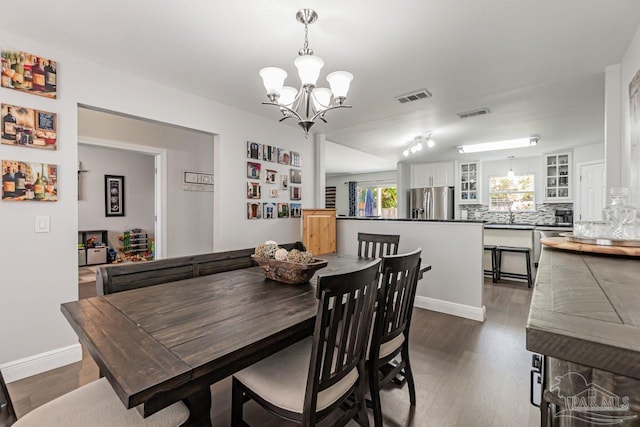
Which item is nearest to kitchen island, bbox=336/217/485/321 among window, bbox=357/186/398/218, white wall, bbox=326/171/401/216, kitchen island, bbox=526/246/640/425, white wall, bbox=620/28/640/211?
white wall, bbox=620/28/640/211

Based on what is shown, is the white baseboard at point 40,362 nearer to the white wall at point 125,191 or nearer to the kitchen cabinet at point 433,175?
the white wall at point 125,191

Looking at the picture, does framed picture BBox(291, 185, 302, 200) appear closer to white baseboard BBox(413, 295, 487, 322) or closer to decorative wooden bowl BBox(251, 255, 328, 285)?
white baseboard BBox(413, 295, 487, 322)

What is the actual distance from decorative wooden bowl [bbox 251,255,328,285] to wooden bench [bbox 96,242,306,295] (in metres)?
0.48

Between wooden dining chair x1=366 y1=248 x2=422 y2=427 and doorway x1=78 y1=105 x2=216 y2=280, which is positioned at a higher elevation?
doorway x1=78 y1=105 x2=216 y2=280

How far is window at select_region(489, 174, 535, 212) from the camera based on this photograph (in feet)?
20.9

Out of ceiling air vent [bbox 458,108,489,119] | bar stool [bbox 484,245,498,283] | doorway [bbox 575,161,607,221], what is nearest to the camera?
ceiling air vent [bbox 458,108,489,119]

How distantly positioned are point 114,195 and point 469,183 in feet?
27.0

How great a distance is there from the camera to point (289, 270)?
173 cm

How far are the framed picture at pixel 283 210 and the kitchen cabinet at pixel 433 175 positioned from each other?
14.8ft

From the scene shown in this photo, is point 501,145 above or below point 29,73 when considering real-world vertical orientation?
above

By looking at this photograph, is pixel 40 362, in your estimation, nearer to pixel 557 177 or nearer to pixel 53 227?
pixel 53 227

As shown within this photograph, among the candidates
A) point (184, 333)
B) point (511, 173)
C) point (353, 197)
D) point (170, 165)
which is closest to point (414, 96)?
point (184, 333)

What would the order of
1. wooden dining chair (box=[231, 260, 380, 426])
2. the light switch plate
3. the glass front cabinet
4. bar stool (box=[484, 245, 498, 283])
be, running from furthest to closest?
the glass front cabinet
bar stool (box=[484, 245, 498, 283])
the light switch plate
wooden dining chair (box=[231, 260, 380, 426])

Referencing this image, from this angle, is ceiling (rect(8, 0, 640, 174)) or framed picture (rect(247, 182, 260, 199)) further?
framed picture (rect(247, 182, 260, 199))
